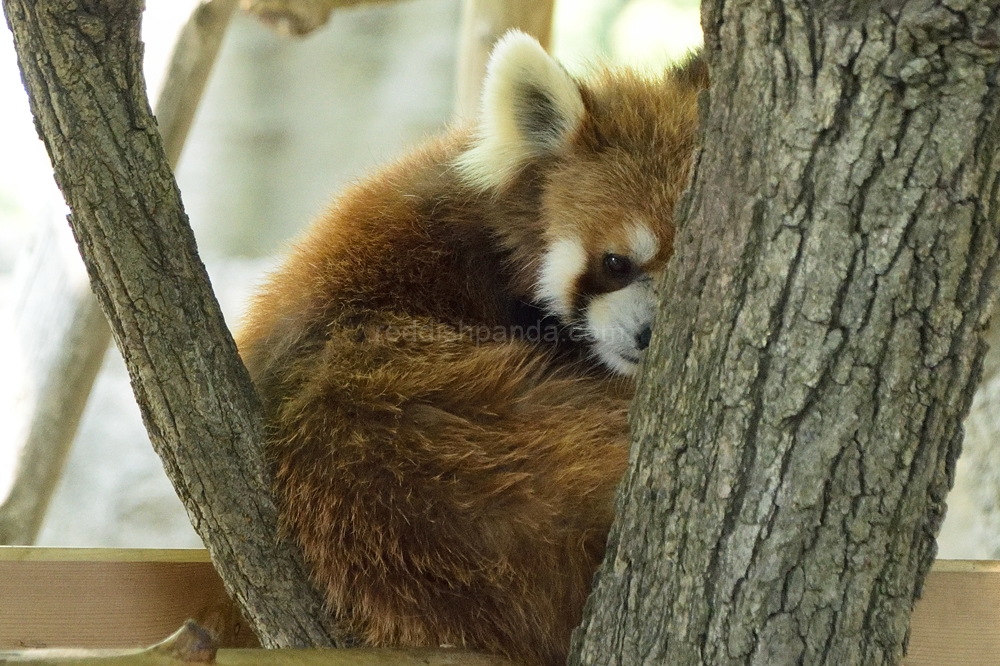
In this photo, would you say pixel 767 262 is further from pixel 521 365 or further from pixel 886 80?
pixel 521 365

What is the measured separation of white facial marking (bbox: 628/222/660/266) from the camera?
2027mm

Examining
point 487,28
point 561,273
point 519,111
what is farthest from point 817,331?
point 487,28

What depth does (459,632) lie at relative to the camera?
1.64 meters

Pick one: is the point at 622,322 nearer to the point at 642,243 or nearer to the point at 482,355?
the point at 642,243

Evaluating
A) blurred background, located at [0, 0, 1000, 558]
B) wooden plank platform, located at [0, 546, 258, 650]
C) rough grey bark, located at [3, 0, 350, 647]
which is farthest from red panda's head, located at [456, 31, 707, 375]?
blurred background, located at [0, 0, 1000, 558]

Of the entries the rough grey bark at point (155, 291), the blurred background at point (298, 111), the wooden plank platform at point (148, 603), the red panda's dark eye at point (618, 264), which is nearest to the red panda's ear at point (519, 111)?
the red panda's dark eye at point (618, 264)

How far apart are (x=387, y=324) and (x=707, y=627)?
964 millimetres

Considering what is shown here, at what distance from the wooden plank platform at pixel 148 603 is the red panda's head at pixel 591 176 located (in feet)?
2.86

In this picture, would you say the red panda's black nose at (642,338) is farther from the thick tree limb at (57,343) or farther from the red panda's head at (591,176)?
the thick tree limb at (57,343)

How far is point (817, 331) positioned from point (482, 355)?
0.82 metres

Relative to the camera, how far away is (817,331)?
1183 millimetres

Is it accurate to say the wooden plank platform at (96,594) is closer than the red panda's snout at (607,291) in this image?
Yes

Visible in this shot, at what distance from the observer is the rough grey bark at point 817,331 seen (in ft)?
3.66

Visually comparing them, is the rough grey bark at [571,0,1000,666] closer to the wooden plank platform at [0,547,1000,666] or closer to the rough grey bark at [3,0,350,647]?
the rough grey bark at [3,0,350,647]
